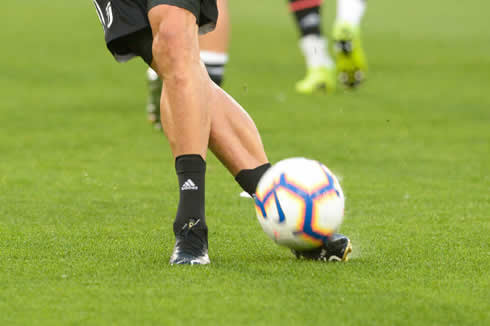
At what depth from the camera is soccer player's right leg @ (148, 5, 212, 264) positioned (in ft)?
12.1

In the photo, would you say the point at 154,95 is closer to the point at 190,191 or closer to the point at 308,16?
the point at 308,16

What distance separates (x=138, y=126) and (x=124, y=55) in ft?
13.8

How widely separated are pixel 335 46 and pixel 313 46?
2.46ft

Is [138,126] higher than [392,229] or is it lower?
lower

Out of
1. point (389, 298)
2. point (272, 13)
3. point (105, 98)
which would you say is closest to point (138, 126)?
point (105, 98)

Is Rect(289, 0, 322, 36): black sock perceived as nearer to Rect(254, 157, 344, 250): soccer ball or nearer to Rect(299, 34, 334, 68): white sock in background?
Rect(299, 34, 334, 68): white sock in background

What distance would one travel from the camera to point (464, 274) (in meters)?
3.56

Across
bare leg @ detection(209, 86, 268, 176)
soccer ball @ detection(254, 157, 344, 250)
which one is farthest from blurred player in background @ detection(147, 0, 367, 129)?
soccer ball @ detection(254, 157, 344, 250)

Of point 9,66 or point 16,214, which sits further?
point 9,66

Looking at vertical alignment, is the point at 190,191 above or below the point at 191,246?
above

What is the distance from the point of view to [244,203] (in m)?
5.14

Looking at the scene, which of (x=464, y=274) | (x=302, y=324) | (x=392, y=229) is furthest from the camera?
(x=392, y=229)

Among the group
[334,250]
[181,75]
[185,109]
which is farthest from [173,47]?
[334,250]

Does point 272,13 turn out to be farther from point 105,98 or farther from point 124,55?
point 124,55
